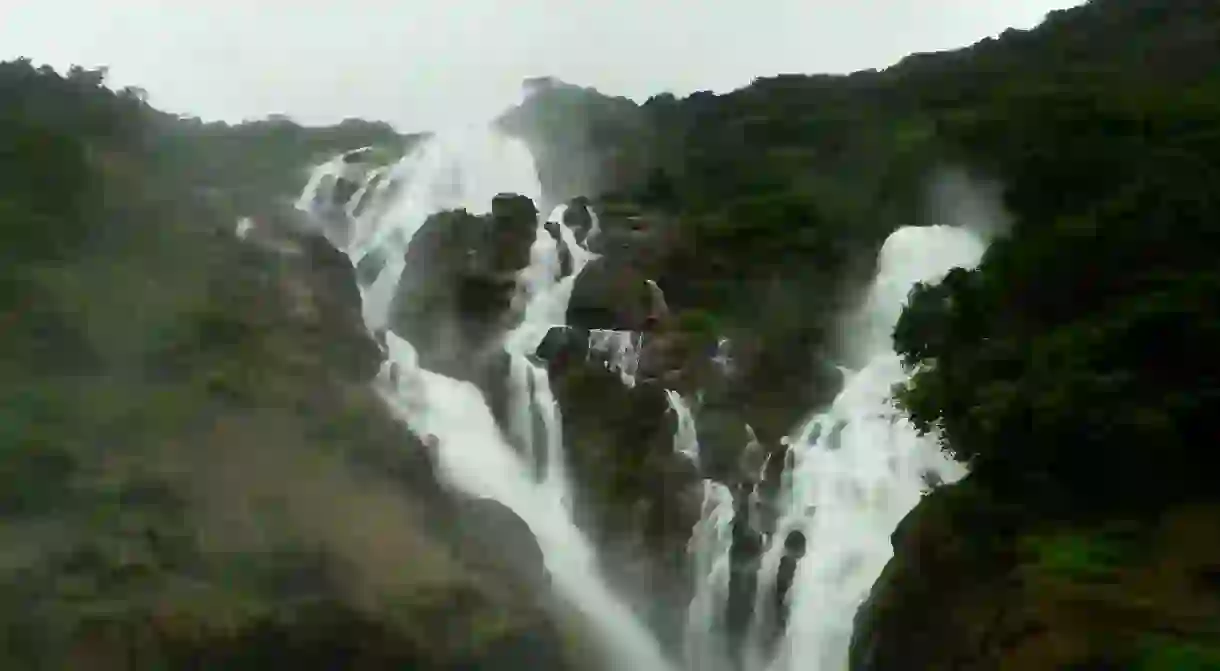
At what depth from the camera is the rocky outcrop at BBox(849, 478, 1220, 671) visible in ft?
52.0

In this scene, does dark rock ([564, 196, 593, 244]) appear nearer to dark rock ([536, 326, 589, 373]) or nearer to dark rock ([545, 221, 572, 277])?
dark rock ([545, 221, 572, 277])

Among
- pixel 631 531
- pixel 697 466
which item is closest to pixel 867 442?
pixel 697 466

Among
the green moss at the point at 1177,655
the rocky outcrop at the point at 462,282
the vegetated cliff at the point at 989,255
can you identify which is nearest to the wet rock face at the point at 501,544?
the vegetated cliff at the point at 989,255

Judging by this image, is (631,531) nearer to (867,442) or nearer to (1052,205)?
(867,442)

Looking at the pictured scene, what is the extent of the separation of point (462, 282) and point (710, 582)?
15.3 metres

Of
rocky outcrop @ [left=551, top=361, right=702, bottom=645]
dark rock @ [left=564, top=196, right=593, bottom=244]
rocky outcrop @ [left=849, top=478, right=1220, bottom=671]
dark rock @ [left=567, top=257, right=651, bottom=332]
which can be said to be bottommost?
rocky outcrop @ [left=849, top=478, right=1220, bottom=671]

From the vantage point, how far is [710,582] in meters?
28.5

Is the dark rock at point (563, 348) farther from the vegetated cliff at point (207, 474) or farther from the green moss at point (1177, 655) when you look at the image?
the green moss at point (1177, 655)

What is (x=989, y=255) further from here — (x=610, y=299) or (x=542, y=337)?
(x=542, y=337)

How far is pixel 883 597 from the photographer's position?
834 inches

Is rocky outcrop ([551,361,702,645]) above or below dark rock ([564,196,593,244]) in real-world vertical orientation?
below

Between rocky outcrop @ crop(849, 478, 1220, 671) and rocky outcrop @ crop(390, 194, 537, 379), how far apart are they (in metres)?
18.8

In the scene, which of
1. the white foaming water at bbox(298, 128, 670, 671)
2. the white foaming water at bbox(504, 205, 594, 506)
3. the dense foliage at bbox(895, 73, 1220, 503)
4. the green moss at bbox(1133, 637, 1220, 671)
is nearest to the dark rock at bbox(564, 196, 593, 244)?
the white foaming water at bbox(504, 205, 594, 506)

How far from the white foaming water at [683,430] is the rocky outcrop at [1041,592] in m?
9.87
